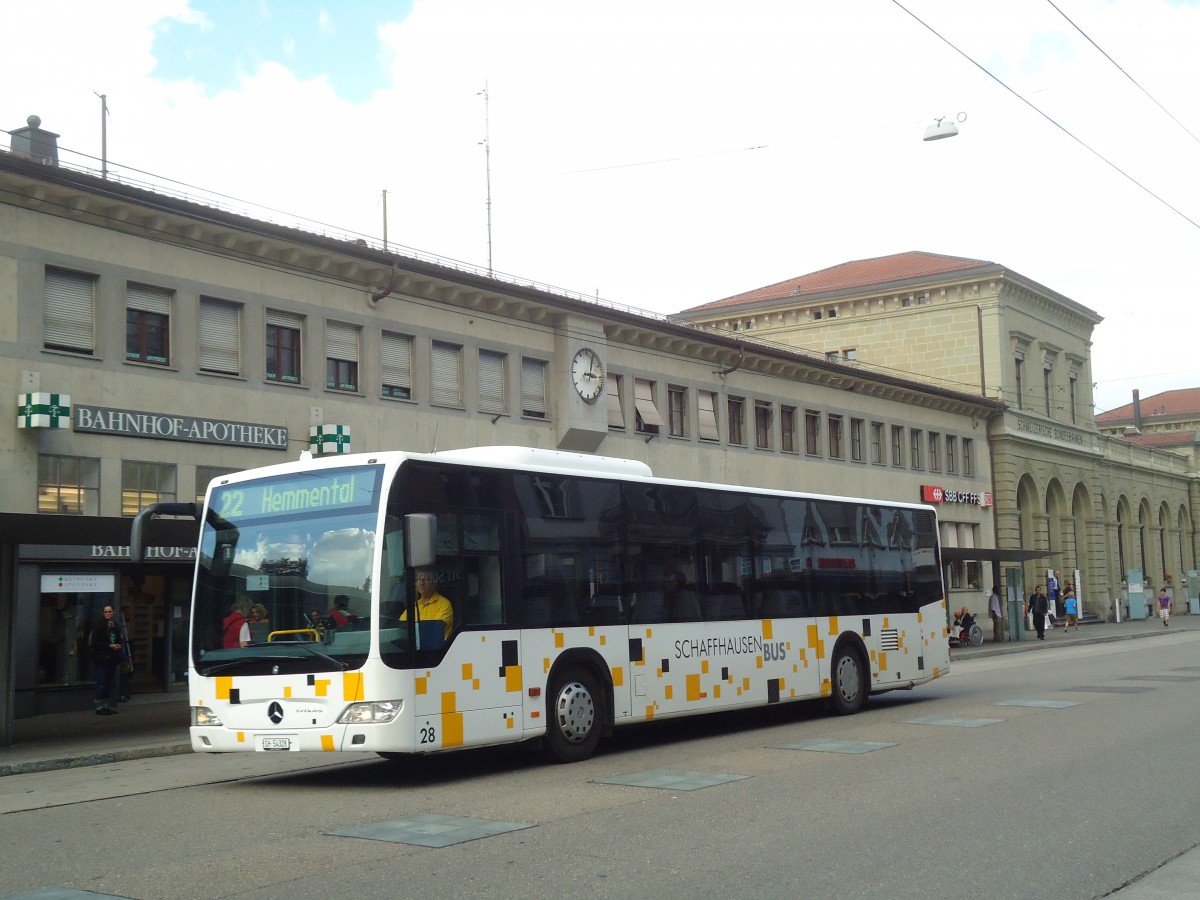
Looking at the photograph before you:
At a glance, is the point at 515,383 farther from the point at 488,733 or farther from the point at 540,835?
the point at 540,835

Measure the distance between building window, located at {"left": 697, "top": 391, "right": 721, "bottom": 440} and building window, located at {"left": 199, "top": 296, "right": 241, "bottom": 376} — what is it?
15.9 meters

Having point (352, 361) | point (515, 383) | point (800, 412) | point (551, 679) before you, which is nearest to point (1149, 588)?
point (800, 412)

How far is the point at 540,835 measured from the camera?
9039mm

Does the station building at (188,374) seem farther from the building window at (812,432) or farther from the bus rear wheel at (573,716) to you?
the building window at (812,432)

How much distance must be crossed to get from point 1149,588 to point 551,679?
69062 millimetres

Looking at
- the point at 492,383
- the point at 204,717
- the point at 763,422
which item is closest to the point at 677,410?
the point at 763,422

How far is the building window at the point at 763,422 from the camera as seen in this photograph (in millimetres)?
41156

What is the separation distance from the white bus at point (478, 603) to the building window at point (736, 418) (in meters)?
22.8

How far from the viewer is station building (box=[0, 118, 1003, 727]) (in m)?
22.1

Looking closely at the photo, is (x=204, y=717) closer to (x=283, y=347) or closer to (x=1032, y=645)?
(x=283, y=347)

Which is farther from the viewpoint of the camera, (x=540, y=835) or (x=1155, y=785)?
(x=1155, y=785)

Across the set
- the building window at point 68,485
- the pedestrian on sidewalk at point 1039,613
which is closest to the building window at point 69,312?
the building window at point 68,485

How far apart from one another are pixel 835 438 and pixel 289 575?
1377 inches

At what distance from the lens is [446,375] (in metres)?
30.4
